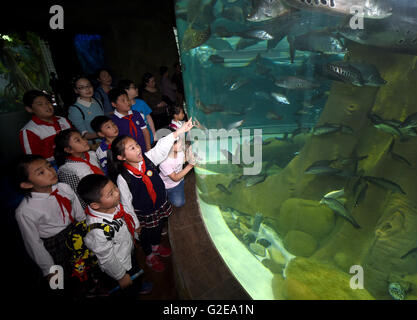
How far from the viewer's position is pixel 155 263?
7.48ft

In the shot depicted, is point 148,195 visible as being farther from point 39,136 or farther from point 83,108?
point 83,108

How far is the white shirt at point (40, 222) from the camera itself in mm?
1589

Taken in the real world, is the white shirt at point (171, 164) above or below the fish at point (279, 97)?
below

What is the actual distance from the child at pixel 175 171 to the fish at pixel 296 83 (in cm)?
119

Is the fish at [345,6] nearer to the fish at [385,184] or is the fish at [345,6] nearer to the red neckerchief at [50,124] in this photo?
the fish at [385,184]

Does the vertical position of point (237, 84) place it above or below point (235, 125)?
above

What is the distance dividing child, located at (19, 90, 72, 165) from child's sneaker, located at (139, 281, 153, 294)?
1751mm

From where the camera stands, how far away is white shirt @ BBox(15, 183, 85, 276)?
1.59 m

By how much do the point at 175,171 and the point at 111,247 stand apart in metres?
1.07

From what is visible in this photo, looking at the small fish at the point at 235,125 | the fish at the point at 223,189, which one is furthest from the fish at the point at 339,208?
the small fish at the point at 235,125

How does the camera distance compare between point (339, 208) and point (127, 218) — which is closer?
point (339, 208)

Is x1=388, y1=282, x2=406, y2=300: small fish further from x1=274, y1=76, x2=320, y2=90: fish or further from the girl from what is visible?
the girl

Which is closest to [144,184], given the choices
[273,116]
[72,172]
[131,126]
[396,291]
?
[72,172]

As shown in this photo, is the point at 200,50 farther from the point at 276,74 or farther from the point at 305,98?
the point at 305,98
